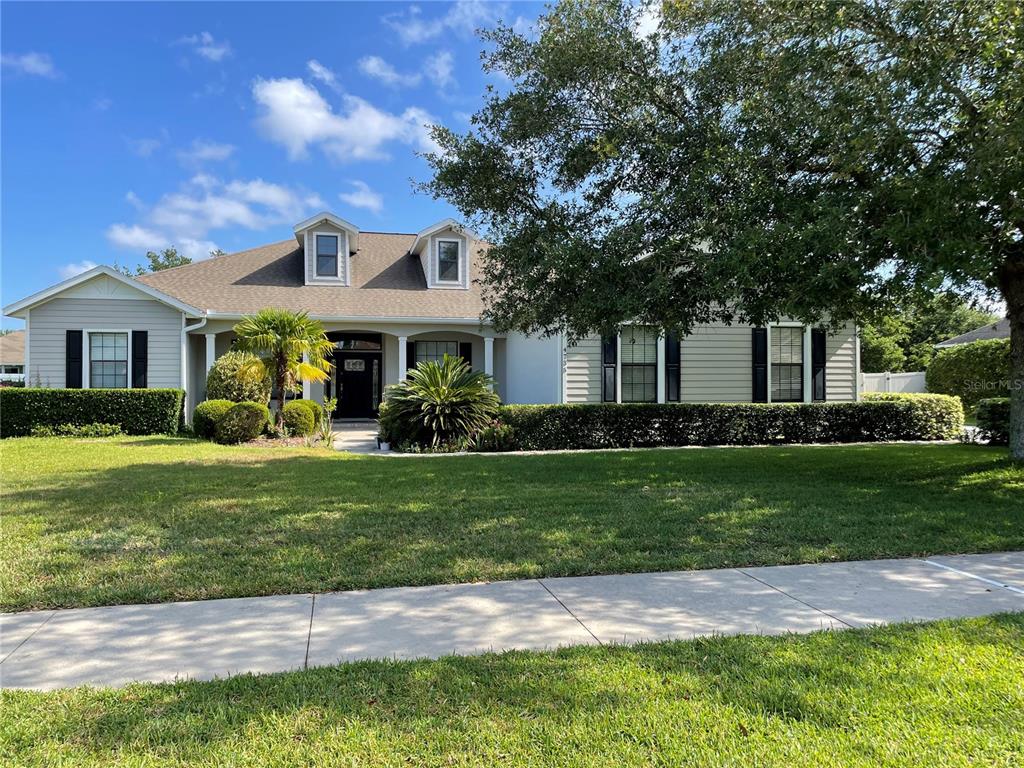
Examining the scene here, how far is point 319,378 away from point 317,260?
5026 mm

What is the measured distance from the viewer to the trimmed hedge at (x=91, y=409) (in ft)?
45.8

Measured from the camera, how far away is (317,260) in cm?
1778

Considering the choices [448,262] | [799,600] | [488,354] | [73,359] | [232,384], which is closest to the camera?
[799,600]

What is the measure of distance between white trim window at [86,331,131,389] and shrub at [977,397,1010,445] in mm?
20031

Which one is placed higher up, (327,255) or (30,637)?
(327,255)

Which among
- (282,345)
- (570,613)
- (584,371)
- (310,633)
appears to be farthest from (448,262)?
(310,633)

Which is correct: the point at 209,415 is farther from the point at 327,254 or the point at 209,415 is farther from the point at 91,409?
the point at 327,254

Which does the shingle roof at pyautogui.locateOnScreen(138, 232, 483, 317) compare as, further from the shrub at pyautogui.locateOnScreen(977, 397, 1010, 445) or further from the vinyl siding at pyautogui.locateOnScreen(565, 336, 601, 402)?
the shrub at pyautogui.locateOnScreen(977, 397, 1010, 445)

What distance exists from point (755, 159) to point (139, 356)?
14961 mm

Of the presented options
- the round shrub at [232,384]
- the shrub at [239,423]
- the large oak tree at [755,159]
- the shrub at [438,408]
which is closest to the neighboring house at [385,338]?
the round shrub at [232,384]

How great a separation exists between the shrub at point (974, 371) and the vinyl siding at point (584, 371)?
14740mm

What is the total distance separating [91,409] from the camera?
14.3 m

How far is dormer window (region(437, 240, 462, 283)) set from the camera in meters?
18.4

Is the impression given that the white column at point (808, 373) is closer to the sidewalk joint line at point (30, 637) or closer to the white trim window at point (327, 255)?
the white trim window at point (327, 255)
